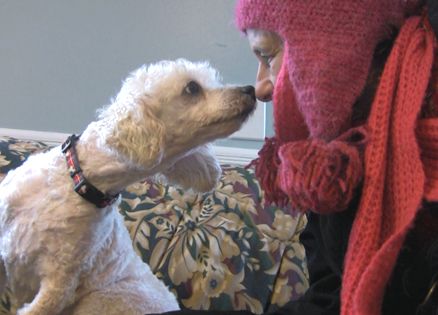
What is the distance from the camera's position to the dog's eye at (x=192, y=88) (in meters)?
1.06

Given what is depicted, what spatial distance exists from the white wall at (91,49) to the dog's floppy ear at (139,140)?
784 mm

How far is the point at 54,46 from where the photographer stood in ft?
5.75

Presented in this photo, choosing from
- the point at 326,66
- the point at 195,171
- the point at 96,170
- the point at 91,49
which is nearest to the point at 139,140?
the point at 96,170

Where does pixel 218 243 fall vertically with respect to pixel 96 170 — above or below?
below

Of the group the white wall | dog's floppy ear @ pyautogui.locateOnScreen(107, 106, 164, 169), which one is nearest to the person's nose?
dog's floppy ear @ pyautogui.locateOnScreen(107, 106, 164, 169)

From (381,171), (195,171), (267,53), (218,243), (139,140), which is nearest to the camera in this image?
(381,171)

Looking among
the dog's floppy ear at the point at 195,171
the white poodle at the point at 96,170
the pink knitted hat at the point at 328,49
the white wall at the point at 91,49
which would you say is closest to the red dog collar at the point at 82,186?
the white poodle at the point at 96,170

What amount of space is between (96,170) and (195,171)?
229 millimetres

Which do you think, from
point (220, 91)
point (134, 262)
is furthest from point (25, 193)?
point (220, 91)

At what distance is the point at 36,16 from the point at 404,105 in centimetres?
143

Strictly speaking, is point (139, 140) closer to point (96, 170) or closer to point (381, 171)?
point (96, 170)

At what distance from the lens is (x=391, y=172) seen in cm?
65

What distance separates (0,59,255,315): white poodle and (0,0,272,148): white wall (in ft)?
2.16

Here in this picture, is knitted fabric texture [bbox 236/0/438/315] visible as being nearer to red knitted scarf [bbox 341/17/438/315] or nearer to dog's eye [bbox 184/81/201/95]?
red knitted scarf [bbox 341/17/438/315]
